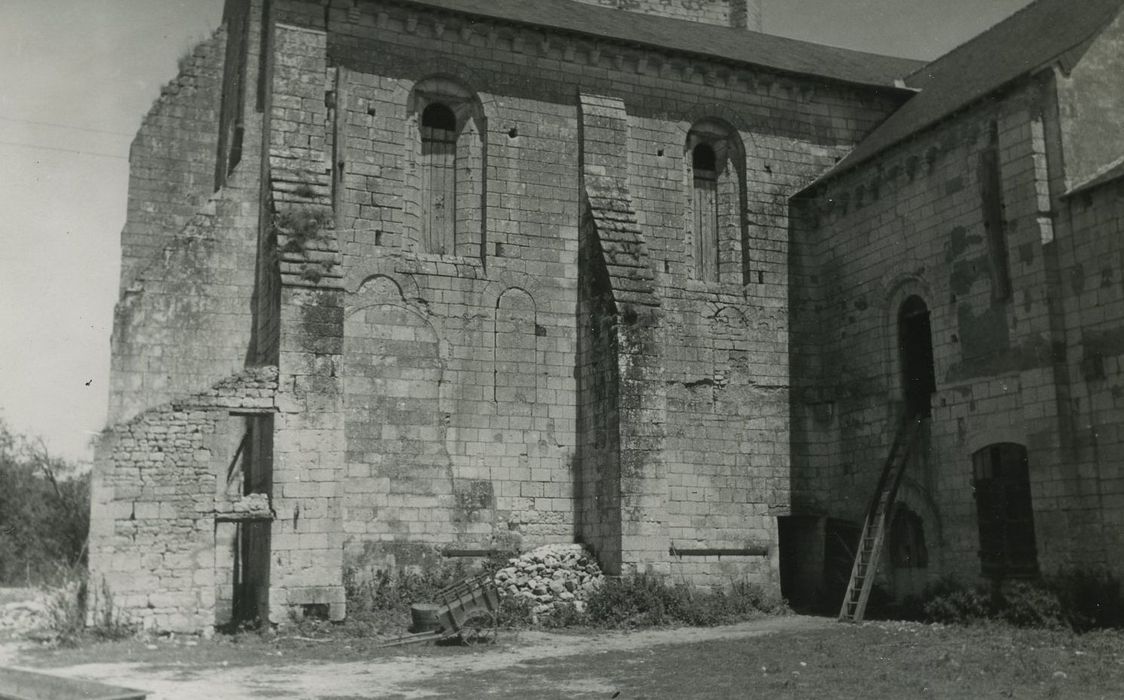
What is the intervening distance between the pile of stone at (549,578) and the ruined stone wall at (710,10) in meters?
14.5

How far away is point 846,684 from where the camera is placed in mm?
9695

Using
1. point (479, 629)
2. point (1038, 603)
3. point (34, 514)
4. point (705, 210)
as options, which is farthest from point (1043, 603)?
point (34, 514)

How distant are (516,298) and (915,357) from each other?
663 cm

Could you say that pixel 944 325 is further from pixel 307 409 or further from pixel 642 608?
pixel 307 409

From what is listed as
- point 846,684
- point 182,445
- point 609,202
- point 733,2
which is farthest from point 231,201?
point 733,2

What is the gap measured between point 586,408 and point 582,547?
2181 millimetres

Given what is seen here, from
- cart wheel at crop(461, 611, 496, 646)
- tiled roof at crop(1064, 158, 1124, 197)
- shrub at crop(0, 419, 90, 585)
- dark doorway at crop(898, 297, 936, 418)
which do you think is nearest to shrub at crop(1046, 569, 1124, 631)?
dark doorway at crop(898, 297, 936, 418)

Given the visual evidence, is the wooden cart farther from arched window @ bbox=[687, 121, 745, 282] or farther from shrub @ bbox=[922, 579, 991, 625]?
arched window @ bbox=[687, 121, 745, 282]

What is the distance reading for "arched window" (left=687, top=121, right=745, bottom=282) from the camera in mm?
18516

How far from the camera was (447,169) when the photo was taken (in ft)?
55.1

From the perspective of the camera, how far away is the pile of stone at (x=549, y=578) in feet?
48.9

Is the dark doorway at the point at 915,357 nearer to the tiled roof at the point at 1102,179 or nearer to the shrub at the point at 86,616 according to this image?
the tiled roof at the point at 1102,179

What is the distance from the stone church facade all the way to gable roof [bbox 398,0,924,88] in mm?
160

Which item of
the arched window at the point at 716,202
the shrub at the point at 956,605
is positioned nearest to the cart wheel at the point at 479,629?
the shrub at the point at 956,605
